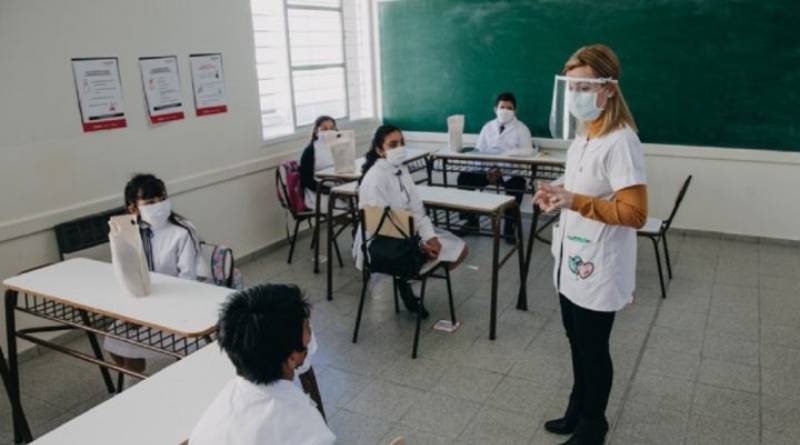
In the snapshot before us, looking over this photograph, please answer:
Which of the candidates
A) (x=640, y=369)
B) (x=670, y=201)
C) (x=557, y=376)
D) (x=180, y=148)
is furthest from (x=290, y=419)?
(x=670, y=201)

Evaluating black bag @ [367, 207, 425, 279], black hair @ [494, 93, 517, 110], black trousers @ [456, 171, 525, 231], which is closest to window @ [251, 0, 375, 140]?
black trousers @ [456, 171, 525, 231]

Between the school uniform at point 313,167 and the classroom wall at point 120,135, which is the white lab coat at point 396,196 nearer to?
the school uniform at point 313,167

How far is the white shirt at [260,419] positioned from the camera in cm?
122

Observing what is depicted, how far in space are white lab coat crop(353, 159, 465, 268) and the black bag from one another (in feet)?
0.45

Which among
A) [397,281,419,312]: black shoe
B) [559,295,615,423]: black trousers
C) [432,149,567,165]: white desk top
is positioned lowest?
[397,281,419,312]: black shoe

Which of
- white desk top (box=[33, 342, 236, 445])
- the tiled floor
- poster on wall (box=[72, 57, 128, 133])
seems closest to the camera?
white desk top (box=[33, 342, 236, 445])

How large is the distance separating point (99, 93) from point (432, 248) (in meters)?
2.09

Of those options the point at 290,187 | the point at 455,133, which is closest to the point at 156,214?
the point at 290,187

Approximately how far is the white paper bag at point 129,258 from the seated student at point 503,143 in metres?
3.12

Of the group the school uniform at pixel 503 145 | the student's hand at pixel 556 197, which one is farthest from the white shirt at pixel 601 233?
the school uniform at pixel 503 145

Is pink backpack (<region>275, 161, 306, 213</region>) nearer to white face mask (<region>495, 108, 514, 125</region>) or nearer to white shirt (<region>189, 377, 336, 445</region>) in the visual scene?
white face mask (<region>495, 108, 514, 125</region>)

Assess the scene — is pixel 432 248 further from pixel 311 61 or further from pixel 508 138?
pixel 311 61

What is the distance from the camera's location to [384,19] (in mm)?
5906

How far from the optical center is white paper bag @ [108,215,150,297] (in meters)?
2.16
